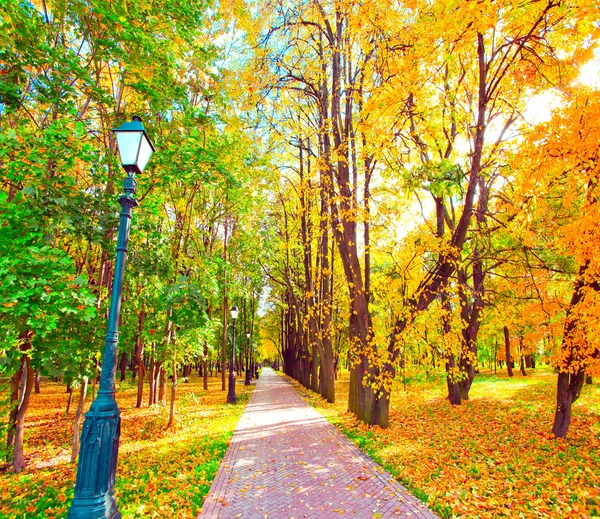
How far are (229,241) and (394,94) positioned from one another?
1431 centimetres

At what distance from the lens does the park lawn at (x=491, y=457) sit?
4730mm

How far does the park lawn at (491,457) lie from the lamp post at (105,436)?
403 cm

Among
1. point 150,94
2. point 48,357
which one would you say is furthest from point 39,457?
point 150,94

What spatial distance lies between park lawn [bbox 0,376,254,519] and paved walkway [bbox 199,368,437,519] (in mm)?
377

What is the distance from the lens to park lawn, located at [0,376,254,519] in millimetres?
4746

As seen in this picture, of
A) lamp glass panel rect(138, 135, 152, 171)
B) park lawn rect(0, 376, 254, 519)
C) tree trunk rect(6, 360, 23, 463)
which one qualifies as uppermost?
lamp glass panel rect(138, 135, 152, 171)

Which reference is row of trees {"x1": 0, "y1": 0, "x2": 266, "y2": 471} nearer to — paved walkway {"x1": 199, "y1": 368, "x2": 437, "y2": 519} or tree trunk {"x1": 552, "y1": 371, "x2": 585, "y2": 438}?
paved walkway {"x1": 199, "y1": 368, "x2": 437, "y2": 519}

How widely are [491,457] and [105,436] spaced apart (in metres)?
7.17

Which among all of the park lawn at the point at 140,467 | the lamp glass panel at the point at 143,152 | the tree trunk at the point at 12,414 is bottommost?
the park lawn at the point at 140,467

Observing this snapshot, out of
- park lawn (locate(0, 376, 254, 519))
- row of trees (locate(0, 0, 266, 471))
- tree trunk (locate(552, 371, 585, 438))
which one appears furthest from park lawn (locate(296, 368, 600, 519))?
row of trees (locate(0, 0, 266, 471))

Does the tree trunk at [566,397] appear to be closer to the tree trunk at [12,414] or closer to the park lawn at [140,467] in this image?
the park lawn at [140,467]

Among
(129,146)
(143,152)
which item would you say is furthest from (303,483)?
(129,146)

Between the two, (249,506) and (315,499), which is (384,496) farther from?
(249,506)

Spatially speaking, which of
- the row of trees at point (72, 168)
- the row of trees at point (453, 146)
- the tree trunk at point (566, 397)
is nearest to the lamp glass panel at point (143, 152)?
the row of trees at point (72, 168)
